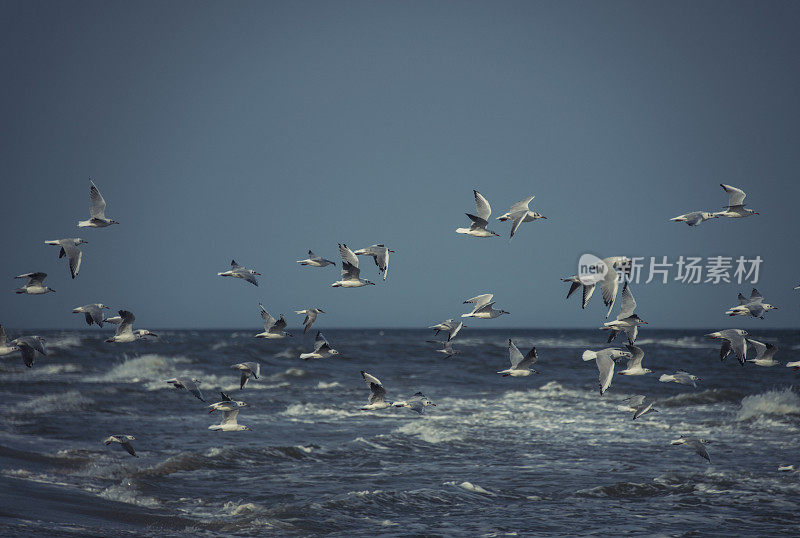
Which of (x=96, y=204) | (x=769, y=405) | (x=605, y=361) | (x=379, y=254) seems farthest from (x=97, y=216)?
(x=769, y=405)

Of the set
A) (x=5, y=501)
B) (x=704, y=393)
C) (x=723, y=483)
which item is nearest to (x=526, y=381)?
(x=704, y=393)

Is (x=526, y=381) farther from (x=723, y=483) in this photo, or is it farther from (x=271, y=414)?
(x=723, y=483)

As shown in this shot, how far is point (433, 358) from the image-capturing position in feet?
155

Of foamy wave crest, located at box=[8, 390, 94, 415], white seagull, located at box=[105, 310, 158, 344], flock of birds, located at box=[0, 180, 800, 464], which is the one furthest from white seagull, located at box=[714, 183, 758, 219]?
foamy wave crest, located at box=[8, 390, 94, 415]

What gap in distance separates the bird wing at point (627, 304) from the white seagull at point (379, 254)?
13.8 ft

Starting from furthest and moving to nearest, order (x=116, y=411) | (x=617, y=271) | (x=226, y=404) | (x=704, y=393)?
(x=704, y=393), (x=116, y=411), (x=226, y=404), (x=617, y=271)

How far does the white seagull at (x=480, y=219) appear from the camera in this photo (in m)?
14.1

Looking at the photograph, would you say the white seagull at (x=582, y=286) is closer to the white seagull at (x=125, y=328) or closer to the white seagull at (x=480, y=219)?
the white seagull at (x=480, y=219)

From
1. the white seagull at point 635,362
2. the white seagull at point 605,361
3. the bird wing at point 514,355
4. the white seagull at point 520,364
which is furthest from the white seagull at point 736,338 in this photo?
the bird wing at point 514,355

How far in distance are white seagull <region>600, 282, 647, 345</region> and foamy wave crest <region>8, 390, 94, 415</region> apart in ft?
54.7

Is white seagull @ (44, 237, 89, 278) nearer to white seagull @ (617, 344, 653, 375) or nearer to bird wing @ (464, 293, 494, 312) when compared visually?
bird wing @ (464, 293, 494, 312)

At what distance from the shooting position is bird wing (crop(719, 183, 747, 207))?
46.9ft

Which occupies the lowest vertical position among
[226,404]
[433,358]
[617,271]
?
[433,358]

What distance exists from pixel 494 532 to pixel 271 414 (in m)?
12.9
